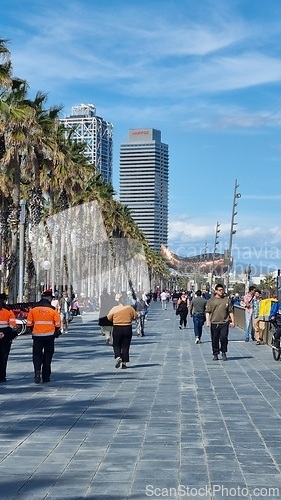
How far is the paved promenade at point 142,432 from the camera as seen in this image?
23.0 feet

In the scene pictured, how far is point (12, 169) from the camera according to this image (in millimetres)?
34094

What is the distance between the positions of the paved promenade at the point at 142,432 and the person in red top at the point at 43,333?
34 cm

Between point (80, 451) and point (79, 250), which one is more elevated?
point (79, 250)

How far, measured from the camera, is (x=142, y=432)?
31.7 feet

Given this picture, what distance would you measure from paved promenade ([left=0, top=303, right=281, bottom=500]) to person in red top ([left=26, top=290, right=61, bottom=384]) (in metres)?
0.34

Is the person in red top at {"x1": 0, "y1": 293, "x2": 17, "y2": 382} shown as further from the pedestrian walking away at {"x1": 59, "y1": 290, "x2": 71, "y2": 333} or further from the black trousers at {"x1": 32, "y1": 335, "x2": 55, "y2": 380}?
the pedestrian walking away at {"x1": 59, "y1": 290, "x2": 71, "y2": 333}

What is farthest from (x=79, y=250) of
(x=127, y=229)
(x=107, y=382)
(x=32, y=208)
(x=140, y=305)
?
(x=107, y=382)

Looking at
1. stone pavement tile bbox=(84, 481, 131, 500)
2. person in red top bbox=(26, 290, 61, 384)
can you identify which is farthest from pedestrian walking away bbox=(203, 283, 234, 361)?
stone pavement tile bbox=(84, 481, 131, 500)

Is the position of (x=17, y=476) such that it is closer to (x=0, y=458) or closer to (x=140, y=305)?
(x=0, y=458)

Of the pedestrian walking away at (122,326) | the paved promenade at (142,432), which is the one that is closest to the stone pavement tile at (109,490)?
the paved promenade at (142,432)

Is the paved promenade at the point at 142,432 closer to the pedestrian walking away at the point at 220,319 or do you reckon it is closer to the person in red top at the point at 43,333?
the person in red top at the point at 43,333

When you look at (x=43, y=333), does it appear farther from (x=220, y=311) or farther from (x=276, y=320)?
(x=276, y=320)

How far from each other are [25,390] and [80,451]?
524cm

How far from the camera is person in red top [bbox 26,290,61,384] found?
576 inches
